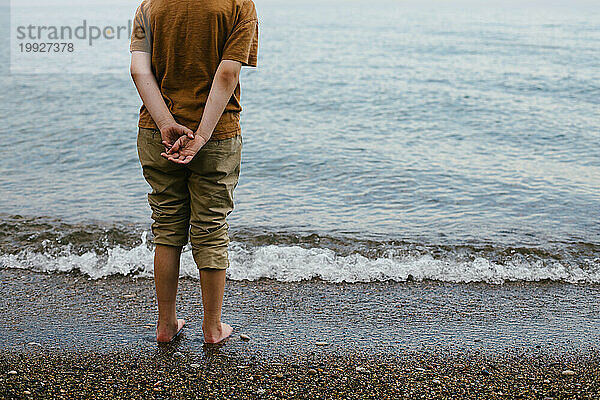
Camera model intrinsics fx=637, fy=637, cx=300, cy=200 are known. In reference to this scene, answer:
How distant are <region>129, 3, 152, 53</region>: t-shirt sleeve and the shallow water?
6.48 ft

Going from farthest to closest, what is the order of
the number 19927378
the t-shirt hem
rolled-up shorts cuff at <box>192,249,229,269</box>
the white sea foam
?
the number 19927378, the white sea foam, rolled-up shorts cuff at <box>192,249,229,269</box>, the t-shirt hem

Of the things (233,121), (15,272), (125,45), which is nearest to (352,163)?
(15,272)

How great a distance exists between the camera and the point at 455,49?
629 inches

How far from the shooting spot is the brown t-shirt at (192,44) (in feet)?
9.12

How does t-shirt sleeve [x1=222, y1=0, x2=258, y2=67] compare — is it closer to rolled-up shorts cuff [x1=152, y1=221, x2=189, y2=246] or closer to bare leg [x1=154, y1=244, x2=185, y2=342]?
rolled-up shorts cuff [x1=152, y1=221, x2=189, y2=246]

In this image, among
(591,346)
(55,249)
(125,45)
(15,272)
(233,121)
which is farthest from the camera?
(125,45)

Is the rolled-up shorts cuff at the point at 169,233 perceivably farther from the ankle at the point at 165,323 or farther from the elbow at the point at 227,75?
the elbow at the point at 227,75

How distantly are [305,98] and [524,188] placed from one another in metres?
5.37

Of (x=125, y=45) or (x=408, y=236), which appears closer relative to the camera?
(x=408, y=236)

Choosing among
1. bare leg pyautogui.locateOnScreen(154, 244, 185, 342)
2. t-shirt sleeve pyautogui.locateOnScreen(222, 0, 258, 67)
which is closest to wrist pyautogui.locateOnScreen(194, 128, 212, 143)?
t-shirt sleeve pyautogui.locateOnScreen(222, 0, 258, 67)

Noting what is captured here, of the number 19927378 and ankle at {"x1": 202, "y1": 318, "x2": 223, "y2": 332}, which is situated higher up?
the number 19927378

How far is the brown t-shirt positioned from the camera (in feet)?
9.12

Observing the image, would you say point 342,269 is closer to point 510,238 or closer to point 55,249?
point 510,238

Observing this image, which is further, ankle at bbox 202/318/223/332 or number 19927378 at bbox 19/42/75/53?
Result: number 19927378 at bbox 19/42/75/53
